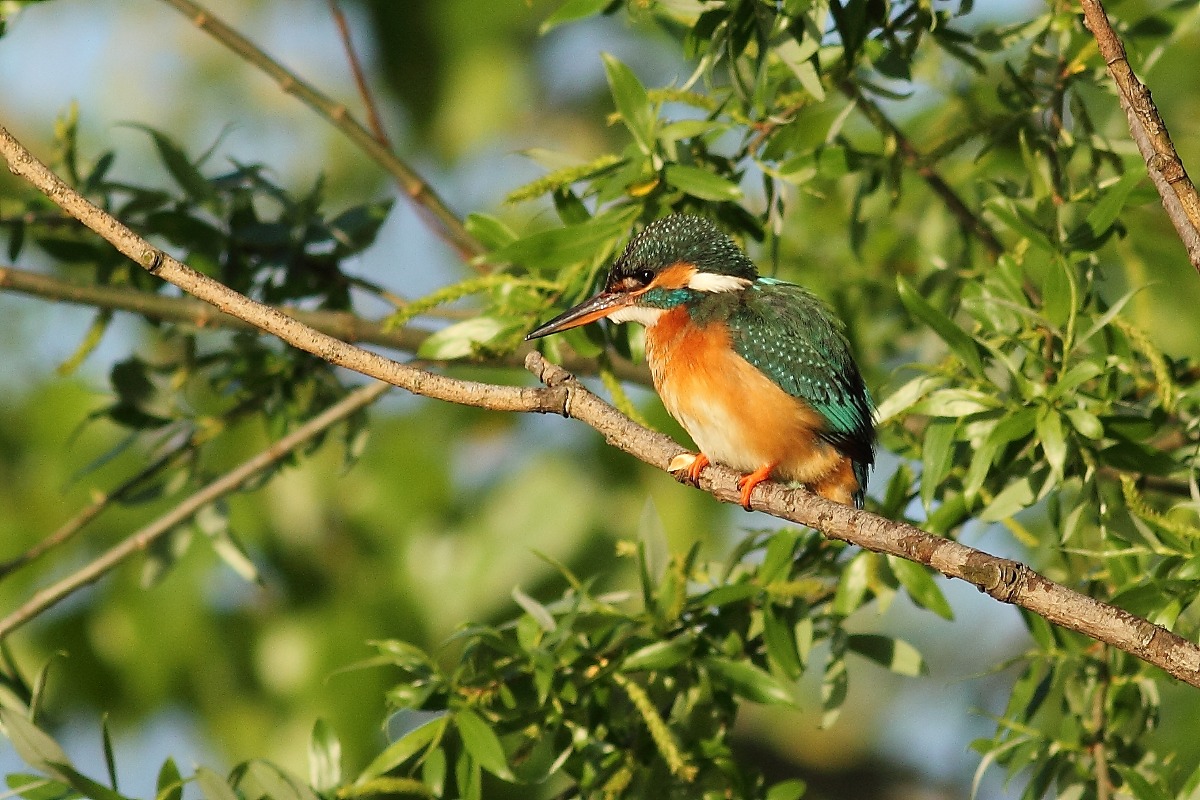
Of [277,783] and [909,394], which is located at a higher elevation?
[909,394]

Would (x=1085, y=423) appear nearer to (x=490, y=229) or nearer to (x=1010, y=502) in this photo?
(x=1010, y=502)

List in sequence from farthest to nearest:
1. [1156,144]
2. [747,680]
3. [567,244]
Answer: [567,244] < [747,680] < [1156,144]

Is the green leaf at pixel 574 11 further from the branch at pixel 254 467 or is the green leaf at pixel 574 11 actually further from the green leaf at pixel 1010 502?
the green leaf at pixel 1010 502

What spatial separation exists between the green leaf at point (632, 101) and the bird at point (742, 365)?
0.27 metres

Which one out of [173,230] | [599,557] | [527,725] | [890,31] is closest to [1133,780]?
[527,725]

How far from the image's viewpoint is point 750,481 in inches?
109

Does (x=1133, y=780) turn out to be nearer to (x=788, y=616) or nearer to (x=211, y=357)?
(x=788, y=616)

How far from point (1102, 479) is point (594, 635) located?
1.25 meters

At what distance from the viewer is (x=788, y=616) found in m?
2.91

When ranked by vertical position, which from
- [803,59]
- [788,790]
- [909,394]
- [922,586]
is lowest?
[788,790]

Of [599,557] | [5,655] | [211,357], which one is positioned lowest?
[599,557]

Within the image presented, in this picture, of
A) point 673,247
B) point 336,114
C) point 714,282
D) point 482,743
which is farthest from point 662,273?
point 482,743

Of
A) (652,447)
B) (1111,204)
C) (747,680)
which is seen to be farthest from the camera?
(747,680)

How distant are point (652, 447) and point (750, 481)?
49 cm
